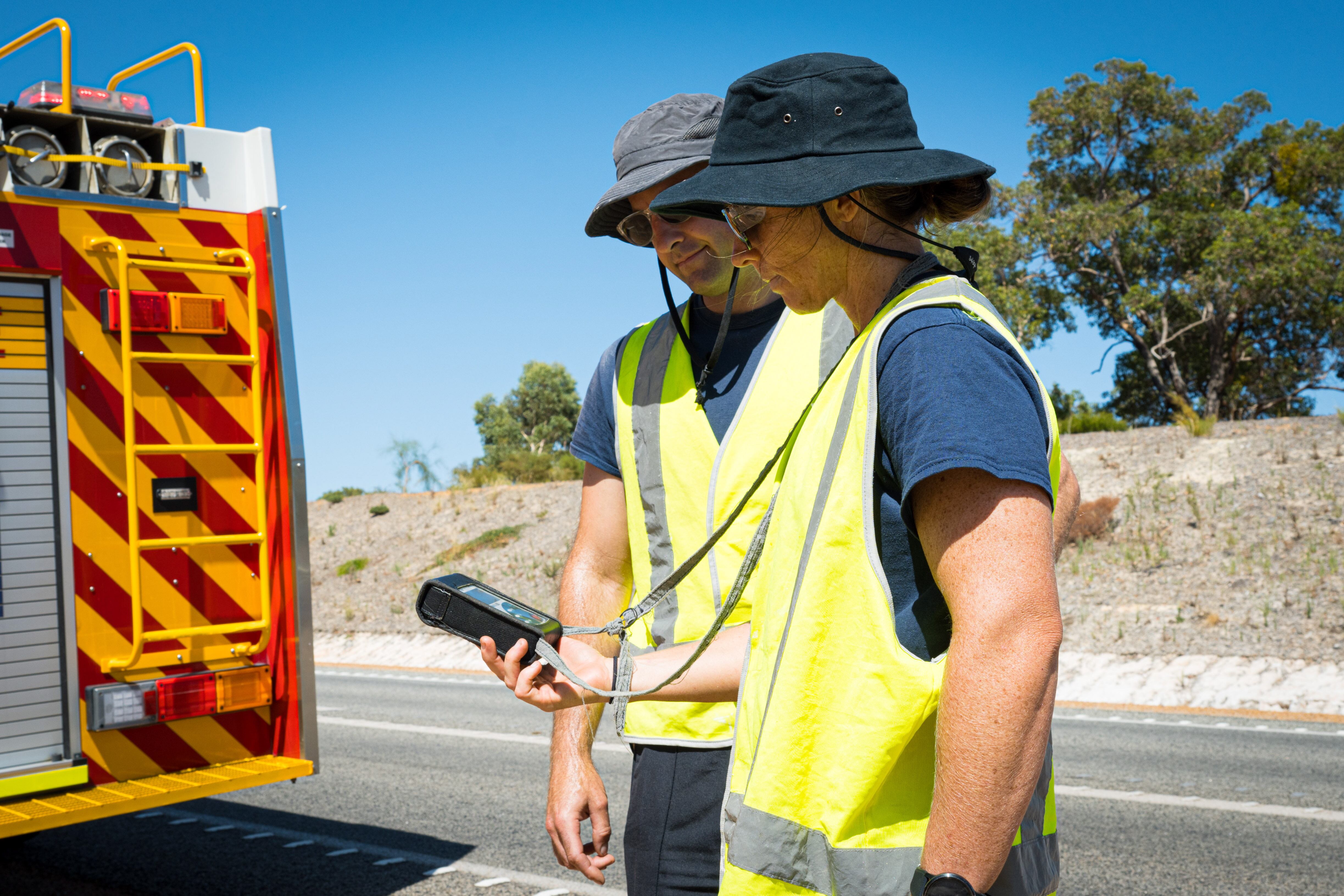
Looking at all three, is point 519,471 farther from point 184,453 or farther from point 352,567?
point 184,453

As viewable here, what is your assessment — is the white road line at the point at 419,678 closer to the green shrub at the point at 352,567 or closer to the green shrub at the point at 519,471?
the green shrub at the point at 352,567

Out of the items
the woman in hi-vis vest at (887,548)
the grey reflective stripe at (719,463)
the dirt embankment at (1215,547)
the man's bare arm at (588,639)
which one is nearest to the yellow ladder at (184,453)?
the man's bare arm at (588,639)

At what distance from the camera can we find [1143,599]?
15258mm

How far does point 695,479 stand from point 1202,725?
889cm

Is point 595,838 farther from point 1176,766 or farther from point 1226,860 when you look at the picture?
point 1176,766

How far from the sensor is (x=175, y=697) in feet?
14.5

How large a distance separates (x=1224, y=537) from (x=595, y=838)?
16.3 metres

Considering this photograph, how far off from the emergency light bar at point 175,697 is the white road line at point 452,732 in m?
4.54

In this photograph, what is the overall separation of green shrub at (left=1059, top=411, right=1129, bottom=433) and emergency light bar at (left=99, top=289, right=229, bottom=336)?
20446 mm

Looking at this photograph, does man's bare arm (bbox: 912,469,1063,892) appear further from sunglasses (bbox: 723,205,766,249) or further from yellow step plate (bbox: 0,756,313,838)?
yellow step plate (bbox: 0,756,313,838)

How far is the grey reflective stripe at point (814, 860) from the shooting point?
4.82 feet

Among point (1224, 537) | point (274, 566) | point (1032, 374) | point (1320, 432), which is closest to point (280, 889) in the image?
point (274, 566)

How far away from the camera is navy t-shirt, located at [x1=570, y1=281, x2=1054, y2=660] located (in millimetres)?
1369

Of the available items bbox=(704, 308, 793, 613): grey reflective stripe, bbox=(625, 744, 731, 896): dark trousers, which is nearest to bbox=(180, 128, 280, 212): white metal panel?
bbox=(704, 308, 793, 613): grey reflective stripe
